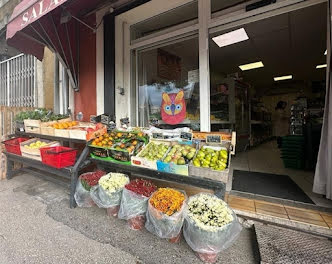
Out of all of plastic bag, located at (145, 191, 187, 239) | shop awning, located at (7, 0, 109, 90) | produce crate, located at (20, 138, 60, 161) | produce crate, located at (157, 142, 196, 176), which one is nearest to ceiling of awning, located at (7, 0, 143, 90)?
shop awning, located at (7, 0, 109, 90)

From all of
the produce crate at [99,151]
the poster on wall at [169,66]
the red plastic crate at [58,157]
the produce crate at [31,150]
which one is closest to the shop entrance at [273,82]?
the poster on wall at [169,66]

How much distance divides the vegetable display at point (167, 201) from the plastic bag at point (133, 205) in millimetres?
127

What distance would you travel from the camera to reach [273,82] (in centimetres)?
921

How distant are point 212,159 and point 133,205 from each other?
900 mm

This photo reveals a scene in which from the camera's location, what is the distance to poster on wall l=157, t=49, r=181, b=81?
11.7 feet

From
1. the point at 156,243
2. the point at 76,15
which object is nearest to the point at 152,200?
the point at 156,243

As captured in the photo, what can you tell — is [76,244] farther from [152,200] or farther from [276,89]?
[276,89]

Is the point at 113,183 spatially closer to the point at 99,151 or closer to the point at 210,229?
the point at 99,151

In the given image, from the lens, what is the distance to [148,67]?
3660mm

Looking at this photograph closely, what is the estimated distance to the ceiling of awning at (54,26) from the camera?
7.99 ft

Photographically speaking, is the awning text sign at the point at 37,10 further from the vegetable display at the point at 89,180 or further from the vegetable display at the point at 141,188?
the vegetable display at the point at 141,188

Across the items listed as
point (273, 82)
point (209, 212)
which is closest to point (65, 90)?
point (209, 212)

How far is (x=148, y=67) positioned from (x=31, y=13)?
191 centimetres

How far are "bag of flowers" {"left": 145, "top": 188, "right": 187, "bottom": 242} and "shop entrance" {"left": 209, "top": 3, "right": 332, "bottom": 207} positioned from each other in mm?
1203
